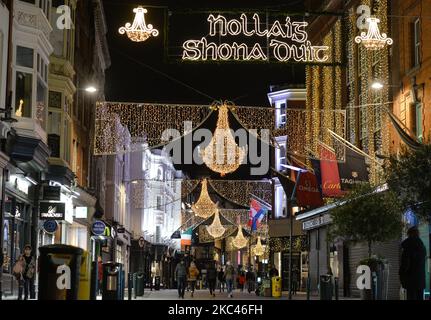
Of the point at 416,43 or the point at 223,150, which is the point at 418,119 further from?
the point at 223,150

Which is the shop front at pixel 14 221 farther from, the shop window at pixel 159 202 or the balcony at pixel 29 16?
the shop window at pixel 159 202

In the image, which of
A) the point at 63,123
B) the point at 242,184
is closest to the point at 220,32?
the point at 63,123

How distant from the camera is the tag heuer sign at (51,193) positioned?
1377 inches

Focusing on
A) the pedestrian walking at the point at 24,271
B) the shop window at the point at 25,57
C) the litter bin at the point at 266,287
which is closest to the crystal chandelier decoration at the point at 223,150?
the shop window at the point at 25,57

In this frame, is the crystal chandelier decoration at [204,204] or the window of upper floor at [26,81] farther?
the crystal chandelier decoration at [204,204]

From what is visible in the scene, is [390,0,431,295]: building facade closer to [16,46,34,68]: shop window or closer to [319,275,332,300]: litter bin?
[319,275,332,300]: litter bin

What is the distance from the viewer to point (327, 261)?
49562 mm

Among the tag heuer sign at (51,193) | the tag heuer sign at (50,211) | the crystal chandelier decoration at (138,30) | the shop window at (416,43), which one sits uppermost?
the shop window at (416,43)

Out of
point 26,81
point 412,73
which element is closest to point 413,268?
point 412,73

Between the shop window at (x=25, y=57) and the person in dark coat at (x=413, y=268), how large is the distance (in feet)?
56.3

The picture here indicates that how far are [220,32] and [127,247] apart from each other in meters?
52.2

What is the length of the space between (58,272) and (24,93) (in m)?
13.6

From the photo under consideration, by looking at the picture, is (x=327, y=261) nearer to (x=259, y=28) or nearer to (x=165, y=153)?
(x=259, y=28)

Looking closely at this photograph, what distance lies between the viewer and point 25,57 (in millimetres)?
31906
